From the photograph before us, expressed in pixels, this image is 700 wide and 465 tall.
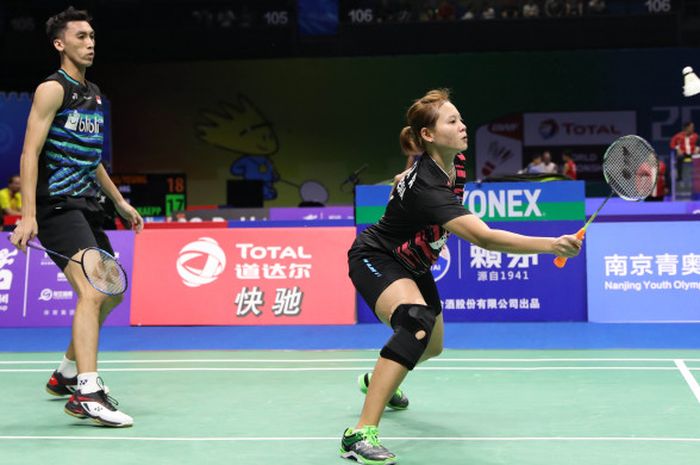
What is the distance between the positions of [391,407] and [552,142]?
60.1 ft

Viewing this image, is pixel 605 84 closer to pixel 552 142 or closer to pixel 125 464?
pixel 552 142

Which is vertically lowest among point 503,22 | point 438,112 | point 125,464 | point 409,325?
point 125,464

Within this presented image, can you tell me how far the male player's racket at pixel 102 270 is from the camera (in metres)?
4.57

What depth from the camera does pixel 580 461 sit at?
3.73m

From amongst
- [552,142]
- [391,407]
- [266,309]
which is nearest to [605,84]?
[552,142]

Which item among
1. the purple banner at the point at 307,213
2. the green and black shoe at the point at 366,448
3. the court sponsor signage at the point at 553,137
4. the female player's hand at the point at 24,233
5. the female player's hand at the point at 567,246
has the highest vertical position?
the court sponsor signage at the point at 553,137

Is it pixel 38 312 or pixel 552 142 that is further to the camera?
pixel 552 142

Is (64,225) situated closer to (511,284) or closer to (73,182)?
(73,182)

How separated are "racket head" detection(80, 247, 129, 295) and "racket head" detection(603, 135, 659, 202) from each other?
7.25 ft

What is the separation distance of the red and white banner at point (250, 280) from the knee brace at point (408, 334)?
14.3ft

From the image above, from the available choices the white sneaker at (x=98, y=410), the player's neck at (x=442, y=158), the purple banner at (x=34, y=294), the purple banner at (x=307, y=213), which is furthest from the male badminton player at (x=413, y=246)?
the purple banner at (x=307, y=213)

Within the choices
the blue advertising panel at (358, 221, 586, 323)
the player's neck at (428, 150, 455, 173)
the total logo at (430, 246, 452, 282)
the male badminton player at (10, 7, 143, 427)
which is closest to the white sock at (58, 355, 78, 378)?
the male badminton player at (10, 7, 143, 427)

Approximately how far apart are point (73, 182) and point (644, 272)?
501 cm

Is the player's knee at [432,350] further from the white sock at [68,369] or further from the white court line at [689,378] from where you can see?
the white sock at [68,369]
